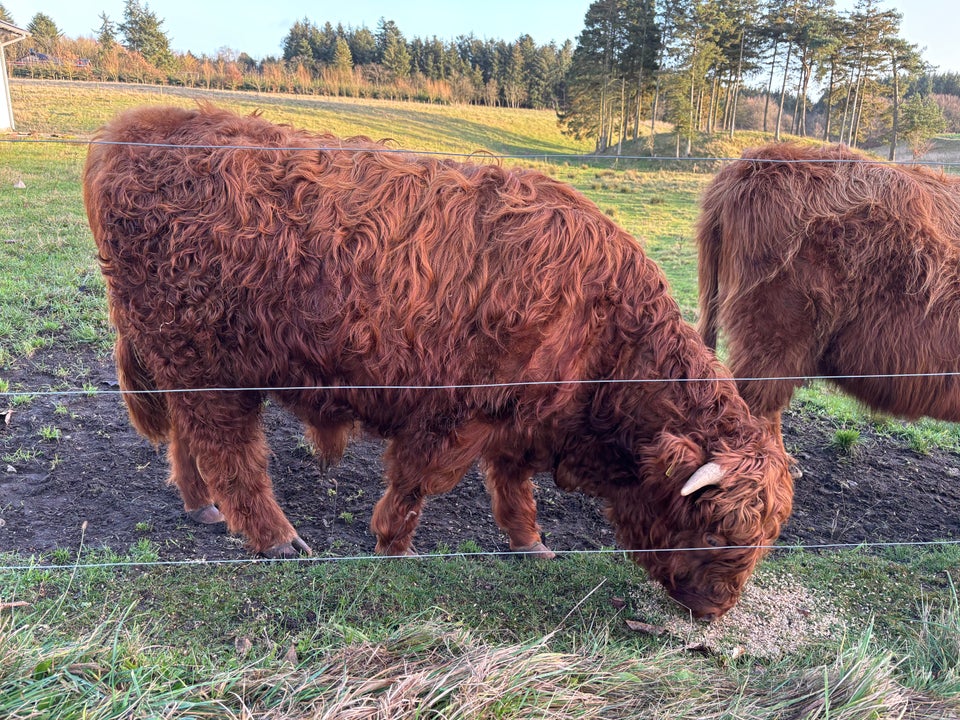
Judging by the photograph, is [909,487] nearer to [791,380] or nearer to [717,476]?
[791,380]

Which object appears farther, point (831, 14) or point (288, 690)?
point (831, 14)

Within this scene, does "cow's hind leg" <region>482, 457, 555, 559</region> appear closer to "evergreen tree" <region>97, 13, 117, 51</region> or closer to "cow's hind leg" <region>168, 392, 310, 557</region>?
"cow's hind leg" <region>168, 392, 310, 557</region>

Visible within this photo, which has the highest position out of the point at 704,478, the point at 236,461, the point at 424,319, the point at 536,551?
the point at 424,319

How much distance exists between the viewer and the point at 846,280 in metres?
3.90

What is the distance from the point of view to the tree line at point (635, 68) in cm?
426

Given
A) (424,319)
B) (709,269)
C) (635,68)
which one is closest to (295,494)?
(424,319)

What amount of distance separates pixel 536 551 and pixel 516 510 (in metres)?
0.26

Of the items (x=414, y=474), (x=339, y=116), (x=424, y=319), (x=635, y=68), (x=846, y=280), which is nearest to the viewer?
(x=424, y=319)

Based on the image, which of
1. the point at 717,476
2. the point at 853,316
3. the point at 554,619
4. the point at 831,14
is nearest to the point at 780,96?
the point at 831,14

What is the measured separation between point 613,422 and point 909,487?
2833 mm

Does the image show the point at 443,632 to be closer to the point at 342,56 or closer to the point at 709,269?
the point at 709,269

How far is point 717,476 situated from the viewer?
2.85 meters

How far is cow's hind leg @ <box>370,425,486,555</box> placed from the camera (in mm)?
3275

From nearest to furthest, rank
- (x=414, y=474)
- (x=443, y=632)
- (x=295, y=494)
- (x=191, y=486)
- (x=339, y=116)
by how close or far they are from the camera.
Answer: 1. (x=443, y=632)
2. (x=414, y=474)
3. (x=191, y=486)
4. (x=295, y=494)
5. (x=339, y=116)
